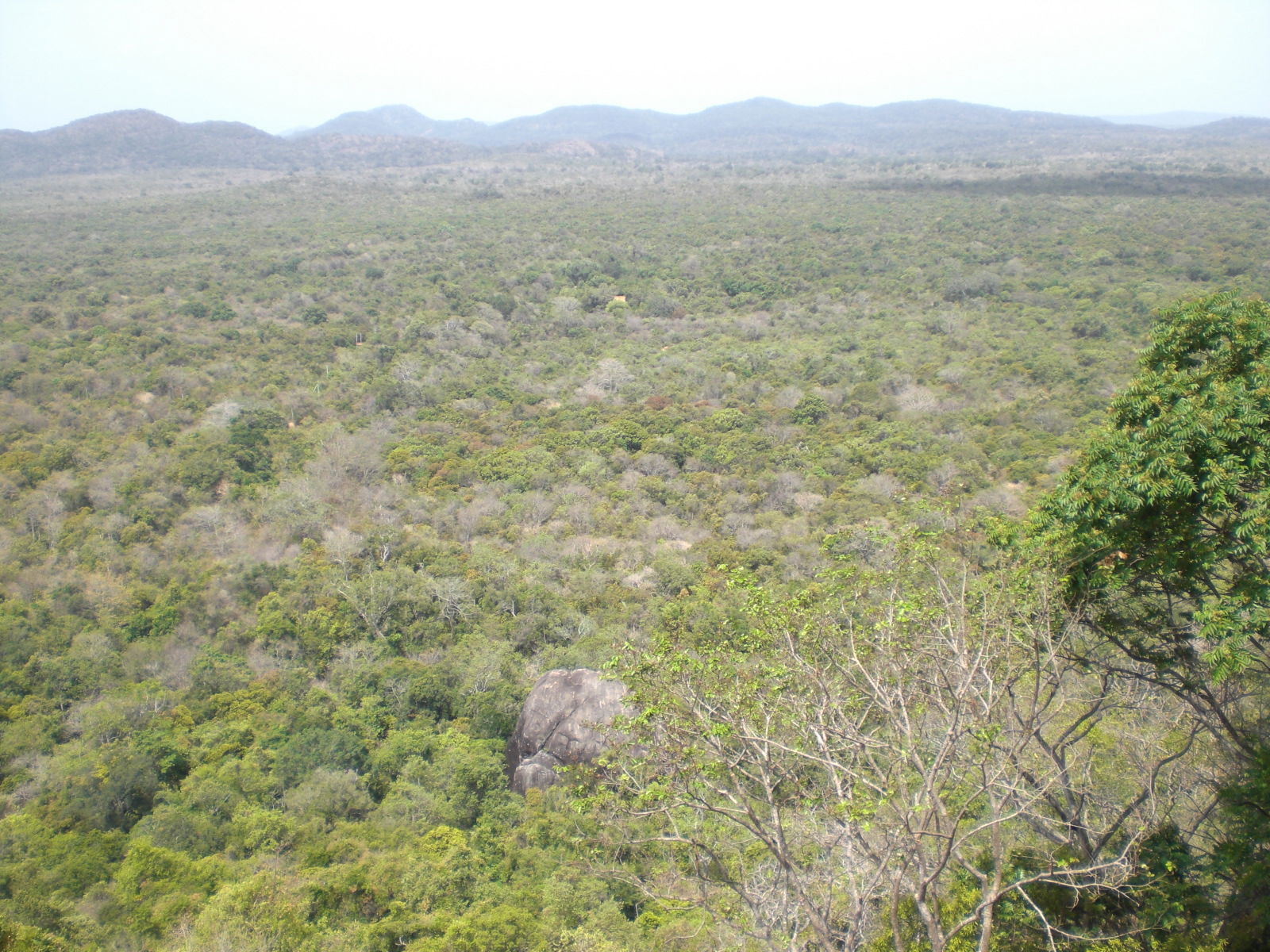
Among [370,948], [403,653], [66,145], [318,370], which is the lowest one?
[403,653]

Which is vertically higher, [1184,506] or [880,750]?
[1184,506]

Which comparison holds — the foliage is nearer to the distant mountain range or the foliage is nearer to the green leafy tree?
the green leafy tree

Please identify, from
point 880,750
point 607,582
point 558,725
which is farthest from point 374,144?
point 880,750

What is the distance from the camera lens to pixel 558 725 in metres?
15.6

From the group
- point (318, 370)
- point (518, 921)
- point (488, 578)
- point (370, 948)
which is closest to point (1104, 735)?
point (518, 921)

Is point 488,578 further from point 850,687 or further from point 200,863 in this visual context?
point 850,687

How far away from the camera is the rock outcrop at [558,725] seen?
15.3m

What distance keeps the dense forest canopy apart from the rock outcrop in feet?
3.03

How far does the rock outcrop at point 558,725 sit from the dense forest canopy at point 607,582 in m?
0.92

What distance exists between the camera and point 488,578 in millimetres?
21625

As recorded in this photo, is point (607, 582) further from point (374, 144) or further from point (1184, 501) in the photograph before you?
point (374, 144)

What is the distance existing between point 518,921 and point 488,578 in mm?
12144

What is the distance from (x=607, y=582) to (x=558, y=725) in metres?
7.05

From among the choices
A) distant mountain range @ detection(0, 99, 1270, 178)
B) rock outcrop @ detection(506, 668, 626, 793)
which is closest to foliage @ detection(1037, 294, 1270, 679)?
rock outcrop @ detection(506, 668, 626, 793)
